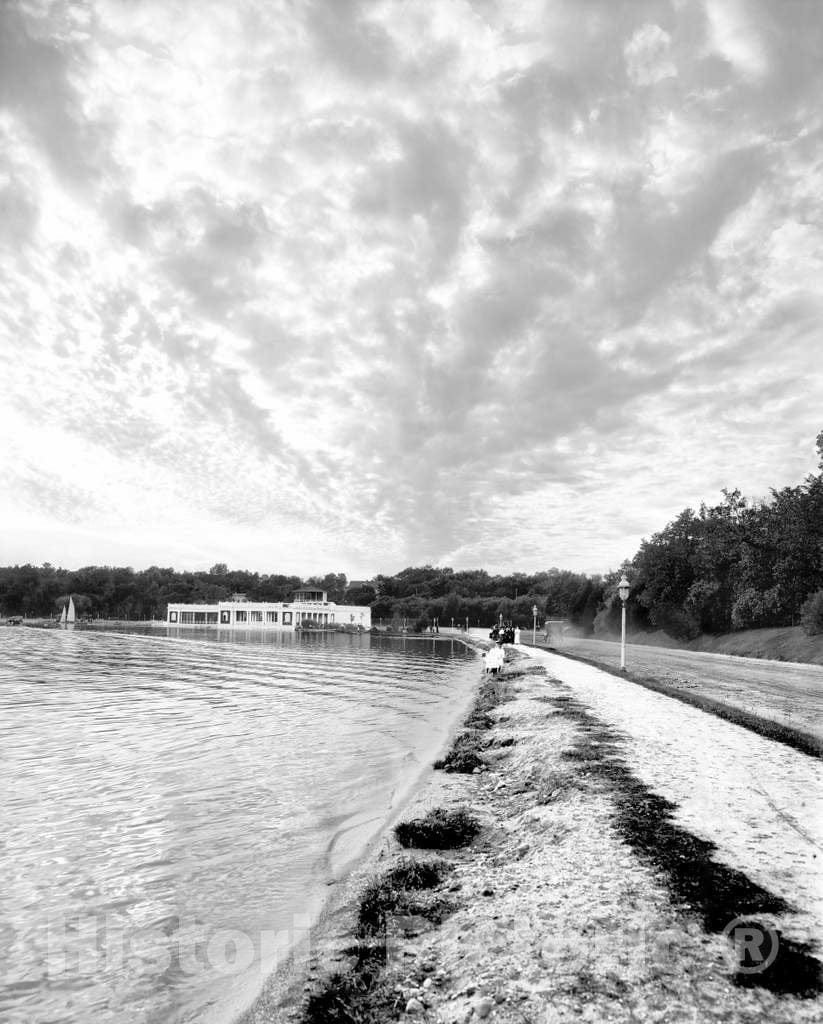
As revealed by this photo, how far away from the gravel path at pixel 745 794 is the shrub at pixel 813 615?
31097 mm

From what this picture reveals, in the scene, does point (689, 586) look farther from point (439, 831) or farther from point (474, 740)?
point (439, 831)

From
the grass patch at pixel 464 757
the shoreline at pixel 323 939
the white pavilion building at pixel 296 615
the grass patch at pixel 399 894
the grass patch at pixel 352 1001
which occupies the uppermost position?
the grass patch at pixel 352 1001

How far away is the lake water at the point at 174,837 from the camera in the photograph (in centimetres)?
528

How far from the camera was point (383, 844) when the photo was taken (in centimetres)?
819

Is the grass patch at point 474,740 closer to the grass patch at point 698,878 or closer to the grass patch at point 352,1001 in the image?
the grass patch at point 698,878

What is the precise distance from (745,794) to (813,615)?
38173mm

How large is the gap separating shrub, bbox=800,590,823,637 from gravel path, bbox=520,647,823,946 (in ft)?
102

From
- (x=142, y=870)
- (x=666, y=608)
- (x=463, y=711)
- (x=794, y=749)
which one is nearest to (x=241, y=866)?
(x=142, y=870)

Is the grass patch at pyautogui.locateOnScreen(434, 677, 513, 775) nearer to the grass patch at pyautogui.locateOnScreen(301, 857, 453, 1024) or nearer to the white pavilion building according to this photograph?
the grass patch at pyautogui.locateOnScreen(301, 857, 453, 1024)

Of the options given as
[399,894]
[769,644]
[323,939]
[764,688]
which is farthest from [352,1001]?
[769,644]

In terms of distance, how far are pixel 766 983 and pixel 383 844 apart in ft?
17.1

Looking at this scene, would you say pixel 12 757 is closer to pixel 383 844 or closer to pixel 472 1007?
pixel 383 844

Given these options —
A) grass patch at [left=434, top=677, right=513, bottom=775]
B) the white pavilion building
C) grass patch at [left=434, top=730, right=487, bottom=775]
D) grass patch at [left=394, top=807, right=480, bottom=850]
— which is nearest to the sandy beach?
grass patch at [left=394, top=807, right=480, bottom=850]

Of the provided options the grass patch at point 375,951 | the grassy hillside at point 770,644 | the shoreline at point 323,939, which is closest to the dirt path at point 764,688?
the shoreline at point 323,939
